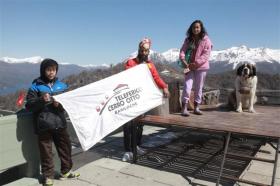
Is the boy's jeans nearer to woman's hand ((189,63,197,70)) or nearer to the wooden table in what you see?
the wooden table

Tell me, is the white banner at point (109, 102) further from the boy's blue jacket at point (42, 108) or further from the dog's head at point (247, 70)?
the dog's head at point (247, 70)

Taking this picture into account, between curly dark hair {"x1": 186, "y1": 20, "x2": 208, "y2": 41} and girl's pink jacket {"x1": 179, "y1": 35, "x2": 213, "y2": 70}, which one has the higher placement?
curly dark hair {"x1": 186, "y1": 20, "x2": 208, "y2": 41}

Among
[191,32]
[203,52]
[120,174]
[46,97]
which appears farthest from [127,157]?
[191,32]

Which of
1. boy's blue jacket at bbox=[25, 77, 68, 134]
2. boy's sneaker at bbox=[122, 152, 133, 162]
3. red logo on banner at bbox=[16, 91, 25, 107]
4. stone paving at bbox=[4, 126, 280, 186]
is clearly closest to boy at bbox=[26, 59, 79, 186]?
boy's blue jacket at bbox=[25, 77, 68, 134]

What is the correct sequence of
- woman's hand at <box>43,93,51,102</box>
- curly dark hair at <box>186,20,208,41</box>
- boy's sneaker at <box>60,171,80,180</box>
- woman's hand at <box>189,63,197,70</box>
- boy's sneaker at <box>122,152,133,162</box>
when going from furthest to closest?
woman's hand at <box>189,63,197,70</box> → curly dark hair at <box>186,20,208,41</box> → boy's sneaker at <box>122,152,133,162</box> → boy's sneaker at <box>60,171,80,180</box> → woman's hand at <box>43,93,51,102</box>

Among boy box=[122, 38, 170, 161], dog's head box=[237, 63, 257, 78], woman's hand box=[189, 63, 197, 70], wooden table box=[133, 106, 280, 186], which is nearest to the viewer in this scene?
wooden table box=[133, 106, 280, 186]

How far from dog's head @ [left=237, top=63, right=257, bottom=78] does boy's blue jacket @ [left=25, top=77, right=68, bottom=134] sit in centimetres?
362

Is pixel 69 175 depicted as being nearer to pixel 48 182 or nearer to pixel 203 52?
pixel 48 182

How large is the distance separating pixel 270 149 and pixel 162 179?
3226mm

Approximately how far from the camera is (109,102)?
498 cm

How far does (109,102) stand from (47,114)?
110cm

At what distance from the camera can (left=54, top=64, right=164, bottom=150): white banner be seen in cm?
459

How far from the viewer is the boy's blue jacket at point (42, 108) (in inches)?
161

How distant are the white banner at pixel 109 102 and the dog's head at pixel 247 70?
5.62ft
